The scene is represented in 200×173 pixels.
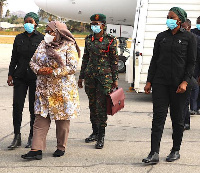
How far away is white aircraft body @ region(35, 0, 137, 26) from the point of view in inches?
676

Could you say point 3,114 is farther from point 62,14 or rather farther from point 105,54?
point 62,14

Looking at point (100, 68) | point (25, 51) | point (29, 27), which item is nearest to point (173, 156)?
point (100, 68)

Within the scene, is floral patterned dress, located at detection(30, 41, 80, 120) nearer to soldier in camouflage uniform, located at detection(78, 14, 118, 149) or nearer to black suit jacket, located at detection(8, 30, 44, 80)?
black suit jacket, located at detection(8, 30, 44, 80)

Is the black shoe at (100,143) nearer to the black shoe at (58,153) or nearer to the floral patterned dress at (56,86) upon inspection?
the black shoe at (58,153)

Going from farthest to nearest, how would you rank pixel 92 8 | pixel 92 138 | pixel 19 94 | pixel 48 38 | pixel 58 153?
pixel 92 8, pixel 92 138, pixel 19 94, pixel 58 153, pixel 48 38

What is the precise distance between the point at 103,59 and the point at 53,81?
0.99 meters

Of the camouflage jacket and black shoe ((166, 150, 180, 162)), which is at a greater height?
the camouflage jacket

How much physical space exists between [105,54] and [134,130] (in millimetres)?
1702

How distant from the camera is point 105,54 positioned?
22.9 ft

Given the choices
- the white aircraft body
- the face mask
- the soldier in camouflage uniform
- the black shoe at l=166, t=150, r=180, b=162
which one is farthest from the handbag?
the white aircraft body

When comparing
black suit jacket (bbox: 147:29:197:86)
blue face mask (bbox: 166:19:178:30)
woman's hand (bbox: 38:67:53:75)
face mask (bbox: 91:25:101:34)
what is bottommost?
woman's hand (bbox: 38:67:53:75)

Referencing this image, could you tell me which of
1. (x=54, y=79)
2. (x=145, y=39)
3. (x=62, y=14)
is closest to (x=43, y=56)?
(x=54, y=79)

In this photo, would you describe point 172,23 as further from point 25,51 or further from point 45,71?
point 25,51

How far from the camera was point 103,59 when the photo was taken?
6.97m
